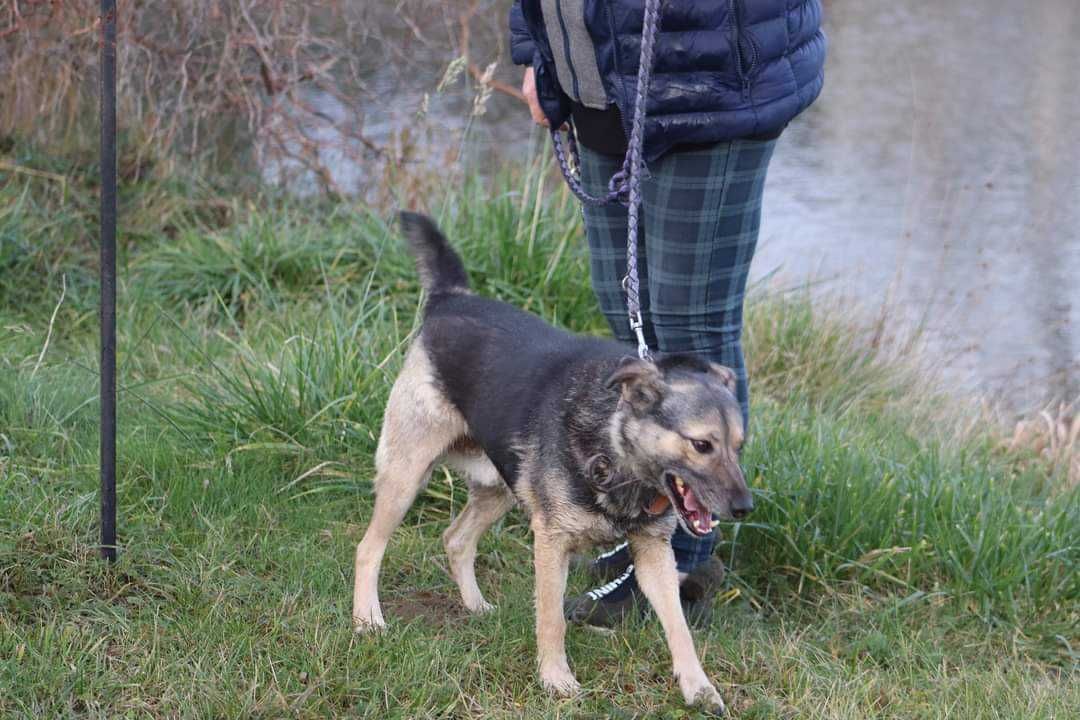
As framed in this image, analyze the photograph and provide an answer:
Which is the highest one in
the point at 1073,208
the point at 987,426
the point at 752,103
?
the point at 752,103

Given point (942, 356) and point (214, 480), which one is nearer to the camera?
point (214, 480)

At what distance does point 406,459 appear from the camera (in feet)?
11.7

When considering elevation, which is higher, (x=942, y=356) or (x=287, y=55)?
(x=287, y=55)

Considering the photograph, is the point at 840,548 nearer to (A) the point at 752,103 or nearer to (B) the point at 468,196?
(A) the point at 752,103

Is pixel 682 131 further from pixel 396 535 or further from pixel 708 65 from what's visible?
pixel 396 535

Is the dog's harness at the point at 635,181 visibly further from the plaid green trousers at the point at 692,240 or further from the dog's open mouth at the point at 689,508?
the dog's open mouth at the point at 689,508

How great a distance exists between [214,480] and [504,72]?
6.44m

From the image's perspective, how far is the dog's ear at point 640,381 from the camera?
2.98m

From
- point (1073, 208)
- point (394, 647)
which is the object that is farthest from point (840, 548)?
point (1073, 208)

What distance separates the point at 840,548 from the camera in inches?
159

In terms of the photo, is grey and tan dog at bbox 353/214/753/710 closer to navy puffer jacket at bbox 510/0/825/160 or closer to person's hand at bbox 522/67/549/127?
person's hand at bbox 522/67/549/127

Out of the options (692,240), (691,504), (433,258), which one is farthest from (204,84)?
(691,504)

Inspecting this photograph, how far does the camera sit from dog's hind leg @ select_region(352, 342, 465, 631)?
354 centimetres

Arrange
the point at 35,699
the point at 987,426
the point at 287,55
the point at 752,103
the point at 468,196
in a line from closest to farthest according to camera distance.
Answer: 1. the point at 35,699
2. the point at 752,103
3. the point at 987,426
4. the point at 468,196
5. the point at 287,55
